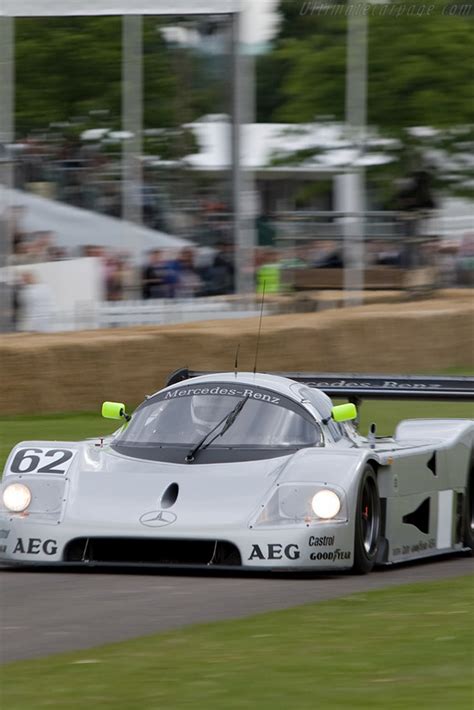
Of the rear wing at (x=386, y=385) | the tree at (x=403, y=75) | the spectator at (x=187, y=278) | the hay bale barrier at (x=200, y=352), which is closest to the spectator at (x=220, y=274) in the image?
the spectator at (x=187, y=278)

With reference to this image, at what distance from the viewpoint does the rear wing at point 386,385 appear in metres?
9.95

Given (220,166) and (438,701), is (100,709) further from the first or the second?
(220,166)

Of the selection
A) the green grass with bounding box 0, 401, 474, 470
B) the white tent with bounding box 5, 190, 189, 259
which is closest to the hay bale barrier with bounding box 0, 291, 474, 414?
the green grass with bounding box 0, 401, 474, 470

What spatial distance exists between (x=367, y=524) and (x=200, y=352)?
358 inches

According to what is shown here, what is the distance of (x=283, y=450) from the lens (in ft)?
28.0

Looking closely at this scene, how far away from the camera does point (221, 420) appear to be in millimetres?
8789

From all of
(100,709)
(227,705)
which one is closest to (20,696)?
(100,709)

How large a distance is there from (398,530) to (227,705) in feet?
14.3

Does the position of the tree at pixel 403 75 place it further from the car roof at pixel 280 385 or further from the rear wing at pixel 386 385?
the car roof at pixel 280 385

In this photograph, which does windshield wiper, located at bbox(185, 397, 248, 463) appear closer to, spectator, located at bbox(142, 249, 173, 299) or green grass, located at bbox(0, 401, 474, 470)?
green grass, located at bbox(0, 401, 474, 470)

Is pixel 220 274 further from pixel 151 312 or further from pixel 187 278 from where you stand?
pixel 151 312

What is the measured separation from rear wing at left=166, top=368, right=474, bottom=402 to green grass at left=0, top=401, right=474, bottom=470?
3.32 metres

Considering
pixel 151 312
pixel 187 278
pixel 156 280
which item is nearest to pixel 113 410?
pixel 151 312

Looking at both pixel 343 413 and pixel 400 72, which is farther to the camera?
pixel 400 72
